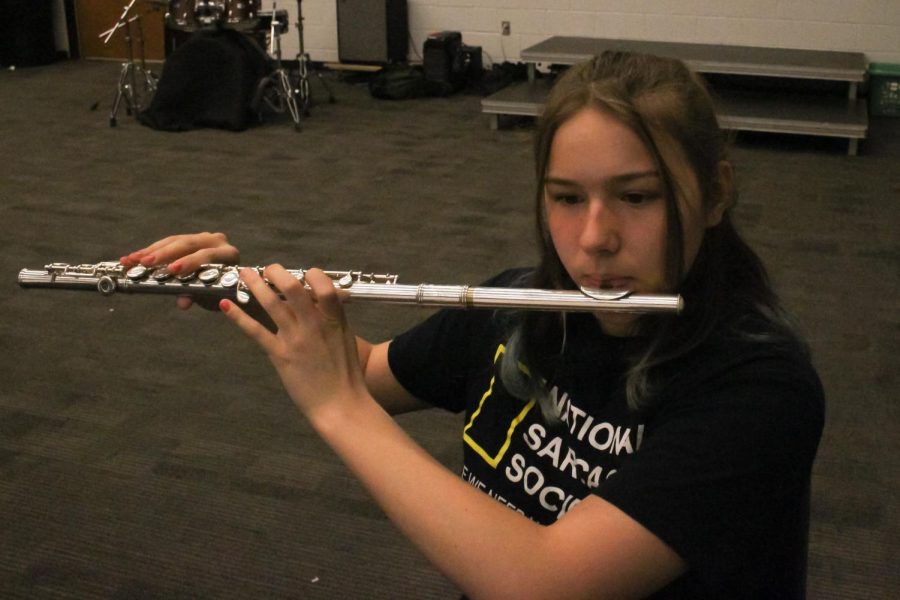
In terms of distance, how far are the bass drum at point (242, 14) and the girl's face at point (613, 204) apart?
4.67 m

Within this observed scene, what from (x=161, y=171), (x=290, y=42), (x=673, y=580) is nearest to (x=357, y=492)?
(x=673, y=580)

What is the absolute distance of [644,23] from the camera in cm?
596

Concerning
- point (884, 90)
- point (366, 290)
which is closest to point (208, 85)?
point (884, 90)

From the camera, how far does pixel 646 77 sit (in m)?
0.91

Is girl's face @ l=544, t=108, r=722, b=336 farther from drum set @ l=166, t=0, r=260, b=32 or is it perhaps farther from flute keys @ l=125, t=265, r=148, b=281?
drum set @ l=166, t=0, r=260, b=32

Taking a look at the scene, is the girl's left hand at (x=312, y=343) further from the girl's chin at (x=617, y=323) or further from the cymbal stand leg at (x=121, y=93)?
the cymbal stand leg at (x=121, y=93)

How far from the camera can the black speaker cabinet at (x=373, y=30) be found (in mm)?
6279

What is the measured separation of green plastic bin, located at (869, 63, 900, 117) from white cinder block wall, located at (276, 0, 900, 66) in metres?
0.16

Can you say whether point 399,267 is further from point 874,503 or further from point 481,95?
point 481,95

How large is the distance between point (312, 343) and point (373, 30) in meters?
5.72

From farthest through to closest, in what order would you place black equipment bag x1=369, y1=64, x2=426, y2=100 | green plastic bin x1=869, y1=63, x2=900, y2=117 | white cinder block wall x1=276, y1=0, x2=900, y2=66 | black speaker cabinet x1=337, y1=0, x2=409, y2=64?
black speaker cabinet x1=337, y1=0, x2=409, y2=64 → black equipment bag x1=369, y1=64, x2=426, y2=100 → white cinder block wall x1=276, y1=0, x2=900, y2=66 → green plastic bin x1=869, y1=63, x2=900, y2=117

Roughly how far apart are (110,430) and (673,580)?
1724mm

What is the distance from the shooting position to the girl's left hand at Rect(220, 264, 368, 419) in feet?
3.01

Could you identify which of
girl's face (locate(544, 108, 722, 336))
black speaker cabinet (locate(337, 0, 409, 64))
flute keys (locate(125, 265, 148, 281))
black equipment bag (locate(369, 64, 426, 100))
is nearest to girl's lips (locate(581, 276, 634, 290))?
girl's face (locate(544, 108, 722, 336))
